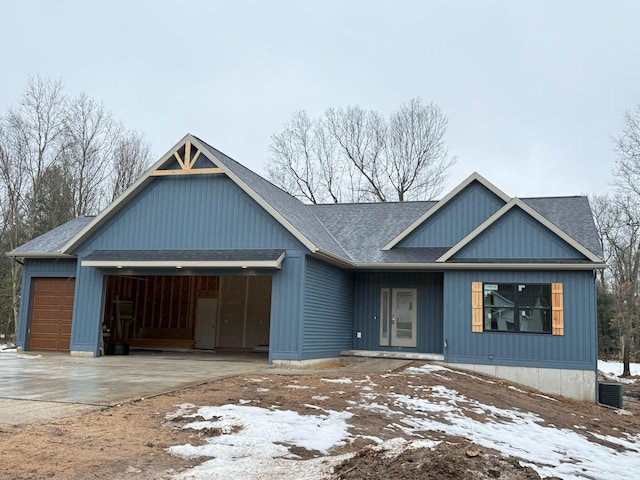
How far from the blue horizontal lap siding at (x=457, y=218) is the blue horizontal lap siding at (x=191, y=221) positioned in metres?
4.52

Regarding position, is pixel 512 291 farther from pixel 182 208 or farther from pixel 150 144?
pixel 150 144

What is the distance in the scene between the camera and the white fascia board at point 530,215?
14.3 m

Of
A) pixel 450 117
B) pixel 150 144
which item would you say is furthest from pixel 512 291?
pixel 150 144

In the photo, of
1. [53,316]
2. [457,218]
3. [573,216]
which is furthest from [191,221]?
[573,216]

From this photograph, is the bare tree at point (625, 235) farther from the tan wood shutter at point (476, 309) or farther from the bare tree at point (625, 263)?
the tan wood shutter at point (476, 309)

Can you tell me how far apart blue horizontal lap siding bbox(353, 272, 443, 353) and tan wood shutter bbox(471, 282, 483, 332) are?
71.1 inches

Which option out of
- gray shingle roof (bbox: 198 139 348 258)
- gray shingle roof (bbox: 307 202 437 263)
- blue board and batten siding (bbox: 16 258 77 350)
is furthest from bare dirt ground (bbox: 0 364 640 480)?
blue board and batten siding (bbox: 16 258 77 350)

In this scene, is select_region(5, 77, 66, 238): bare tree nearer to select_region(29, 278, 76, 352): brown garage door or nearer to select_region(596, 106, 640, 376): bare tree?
select_region(29, 278, 76, 352): brown garage door

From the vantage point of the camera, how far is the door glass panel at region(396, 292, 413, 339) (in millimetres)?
17188

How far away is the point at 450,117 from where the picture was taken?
34.6 m

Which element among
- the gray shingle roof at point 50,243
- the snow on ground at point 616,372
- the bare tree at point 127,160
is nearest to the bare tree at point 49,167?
the bare tree at point 127,160

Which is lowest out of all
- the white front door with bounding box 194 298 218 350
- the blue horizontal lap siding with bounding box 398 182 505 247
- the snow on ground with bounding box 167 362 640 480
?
the snow on ground with bounding box 167 362 640 480

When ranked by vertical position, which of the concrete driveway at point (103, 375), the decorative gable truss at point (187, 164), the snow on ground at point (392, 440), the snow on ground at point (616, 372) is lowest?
the snow on ground at point (616, 372)

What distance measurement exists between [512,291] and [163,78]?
1814cm
